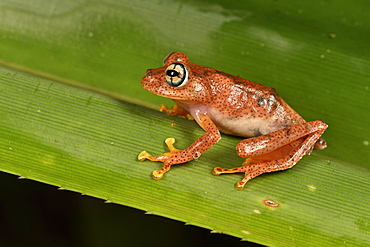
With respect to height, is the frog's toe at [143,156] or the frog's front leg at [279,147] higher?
the frog's front leg at [279,147]

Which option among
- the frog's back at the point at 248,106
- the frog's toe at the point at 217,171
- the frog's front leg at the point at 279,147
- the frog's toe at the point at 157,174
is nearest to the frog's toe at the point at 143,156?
the frog's toe at the point at 157,174

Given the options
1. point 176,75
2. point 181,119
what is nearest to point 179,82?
point 176,75

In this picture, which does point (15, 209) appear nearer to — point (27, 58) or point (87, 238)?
point (87, 238)

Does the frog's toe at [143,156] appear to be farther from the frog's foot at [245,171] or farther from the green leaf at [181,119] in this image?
the frog's foot at [245,171]

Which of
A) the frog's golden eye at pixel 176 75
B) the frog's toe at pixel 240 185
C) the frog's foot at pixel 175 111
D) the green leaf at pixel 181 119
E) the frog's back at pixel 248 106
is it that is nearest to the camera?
the green leaf at pixel 181 119

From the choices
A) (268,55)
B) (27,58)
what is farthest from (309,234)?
(27,58)

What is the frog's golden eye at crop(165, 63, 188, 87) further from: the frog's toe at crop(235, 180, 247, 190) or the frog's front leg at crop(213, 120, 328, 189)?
the frog's toe at crop(235, 180, 247, 190)
